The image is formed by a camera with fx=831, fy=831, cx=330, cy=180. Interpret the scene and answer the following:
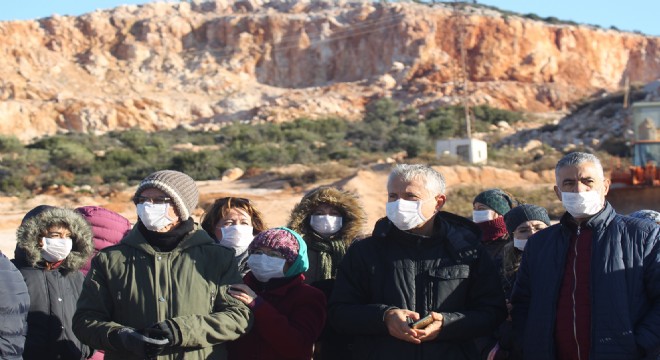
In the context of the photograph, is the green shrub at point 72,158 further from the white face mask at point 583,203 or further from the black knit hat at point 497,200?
the white face mask at point 583,203

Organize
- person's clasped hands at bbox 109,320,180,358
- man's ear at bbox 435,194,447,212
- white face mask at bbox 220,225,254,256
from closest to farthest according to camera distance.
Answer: person's clasped hands at bbox 109,320,180,358 → man's ear at bbox 435,194,447,212 → white face mask at bbox 220,225,254,256

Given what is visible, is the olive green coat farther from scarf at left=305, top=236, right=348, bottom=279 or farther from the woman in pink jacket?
the woman in pink jacket

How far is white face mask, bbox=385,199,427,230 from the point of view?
3.86 metres

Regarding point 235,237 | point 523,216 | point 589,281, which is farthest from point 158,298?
point 523,216

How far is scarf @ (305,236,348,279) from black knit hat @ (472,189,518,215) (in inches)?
48.7

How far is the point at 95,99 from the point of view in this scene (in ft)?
187

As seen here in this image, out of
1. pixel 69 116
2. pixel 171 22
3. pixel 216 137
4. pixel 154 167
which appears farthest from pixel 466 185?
pixel 171 22

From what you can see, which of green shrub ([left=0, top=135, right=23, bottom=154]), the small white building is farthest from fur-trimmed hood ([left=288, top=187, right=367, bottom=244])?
green shrub ([left=0, top=135, right=23, bottom=154])

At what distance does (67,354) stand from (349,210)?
72.2 inches

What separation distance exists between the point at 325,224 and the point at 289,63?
6400cm

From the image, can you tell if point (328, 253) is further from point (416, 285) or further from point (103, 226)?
point (103, 226)

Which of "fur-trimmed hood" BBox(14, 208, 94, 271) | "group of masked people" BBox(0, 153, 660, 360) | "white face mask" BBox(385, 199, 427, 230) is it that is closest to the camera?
"group of masked people" BBox(0, 153, 660, 360)

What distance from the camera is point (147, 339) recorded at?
3.48 m

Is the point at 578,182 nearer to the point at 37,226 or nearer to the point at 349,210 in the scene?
the point at 349,210
